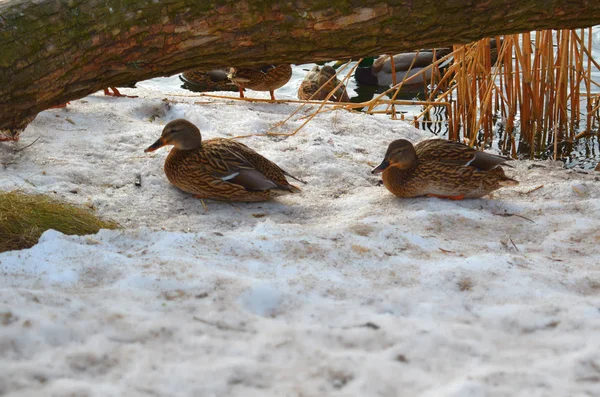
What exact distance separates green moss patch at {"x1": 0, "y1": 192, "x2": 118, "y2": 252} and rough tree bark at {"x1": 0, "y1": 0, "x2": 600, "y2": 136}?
0.43 metres

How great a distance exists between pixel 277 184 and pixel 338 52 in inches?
53.1

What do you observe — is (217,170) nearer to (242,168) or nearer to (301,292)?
(242,168)

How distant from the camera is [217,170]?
5328 millimetres

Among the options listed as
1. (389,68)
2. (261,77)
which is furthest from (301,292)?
(389,68)

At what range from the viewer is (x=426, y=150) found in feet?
18.5

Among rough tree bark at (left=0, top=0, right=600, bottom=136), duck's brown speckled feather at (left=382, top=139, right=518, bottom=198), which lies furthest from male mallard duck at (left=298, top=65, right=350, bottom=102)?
rough tree bark at (left=0, top=0, right=600, bottom=136)

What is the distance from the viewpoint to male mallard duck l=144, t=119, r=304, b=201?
207 inches

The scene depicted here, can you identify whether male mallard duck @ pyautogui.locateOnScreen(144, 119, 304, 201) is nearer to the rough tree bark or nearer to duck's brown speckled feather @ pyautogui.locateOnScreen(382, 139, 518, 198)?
duck's brown speckled feather @ pyautogui.locateOnScreen(382, 139, 518, 198)

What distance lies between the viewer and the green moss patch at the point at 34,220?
383cm

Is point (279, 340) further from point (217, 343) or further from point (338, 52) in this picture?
point (338, 52)

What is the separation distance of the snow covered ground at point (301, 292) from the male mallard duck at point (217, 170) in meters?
0.13

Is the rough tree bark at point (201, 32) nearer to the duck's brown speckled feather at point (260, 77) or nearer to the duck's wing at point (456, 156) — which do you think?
the duck's wing at point (456, 156)

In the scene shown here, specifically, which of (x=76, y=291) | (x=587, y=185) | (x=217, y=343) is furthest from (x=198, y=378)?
(x=587, y=185)

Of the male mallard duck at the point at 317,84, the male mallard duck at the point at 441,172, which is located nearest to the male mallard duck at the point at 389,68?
the male mallard duck at the point at 317,84
